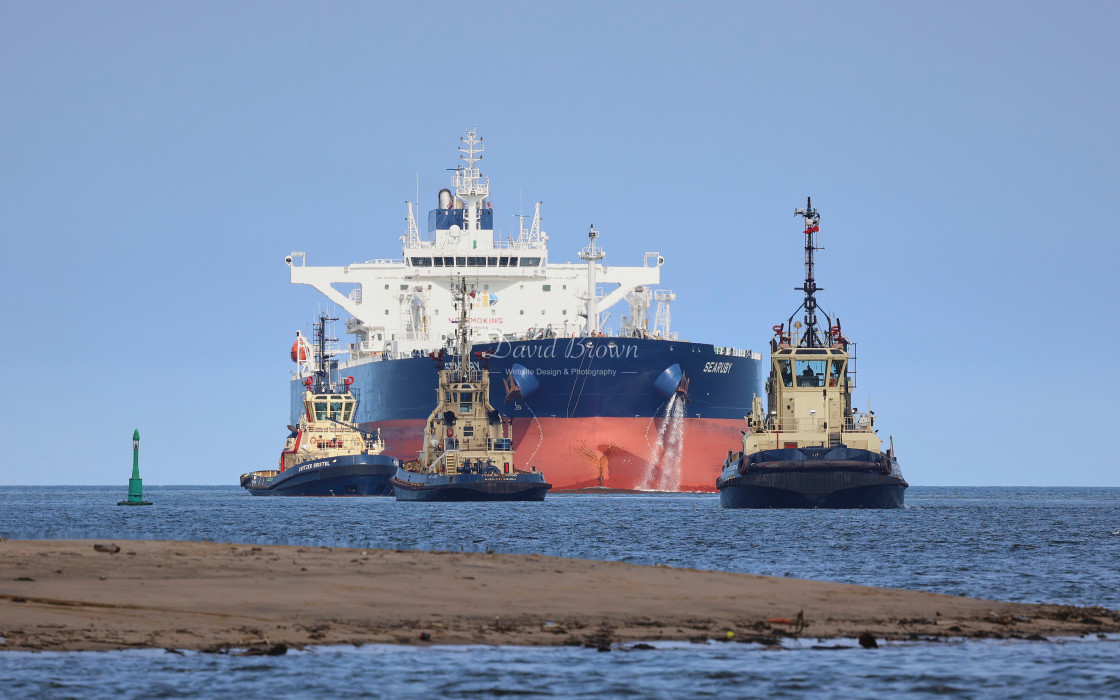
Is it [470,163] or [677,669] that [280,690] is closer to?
[677,669]

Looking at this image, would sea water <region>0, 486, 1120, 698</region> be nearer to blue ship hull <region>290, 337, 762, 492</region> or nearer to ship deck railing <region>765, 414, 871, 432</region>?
ship deck railing <region>765, 414, 871, 432</region>

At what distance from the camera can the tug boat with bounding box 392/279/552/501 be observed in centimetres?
6128

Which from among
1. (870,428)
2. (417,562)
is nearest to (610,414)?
(870,428)

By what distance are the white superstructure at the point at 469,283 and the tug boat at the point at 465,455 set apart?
20570 mm

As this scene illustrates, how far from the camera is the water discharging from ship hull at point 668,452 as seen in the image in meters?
74.6

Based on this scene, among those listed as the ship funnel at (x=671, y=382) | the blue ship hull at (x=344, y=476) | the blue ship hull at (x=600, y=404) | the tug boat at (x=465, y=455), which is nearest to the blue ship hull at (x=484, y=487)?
the tug boat at (x=465, y=455)

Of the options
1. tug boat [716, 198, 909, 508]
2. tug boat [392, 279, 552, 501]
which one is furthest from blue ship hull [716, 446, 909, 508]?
tug boat [392, 279, 552, 501]

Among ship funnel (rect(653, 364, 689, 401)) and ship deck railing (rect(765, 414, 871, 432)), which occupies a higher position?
ship funnel (rect(653, 364, 689, 401))

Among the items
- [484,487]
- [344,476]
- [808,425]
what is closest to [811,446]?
[808,425]

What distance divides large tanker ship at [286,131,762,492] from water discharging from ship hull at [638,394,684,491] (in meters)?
0.08

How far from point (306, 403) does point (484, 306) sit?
11964 millimetres

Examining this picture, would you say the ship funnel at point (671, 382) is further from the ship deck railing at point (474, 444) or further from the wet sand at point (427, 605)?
the wet sand at point (427, 605)

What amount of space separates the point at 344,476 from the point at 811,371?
1179 inches

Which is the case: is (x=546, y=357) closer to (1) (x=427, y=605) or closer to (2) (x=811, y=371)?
(2) (x=811, y=371)
